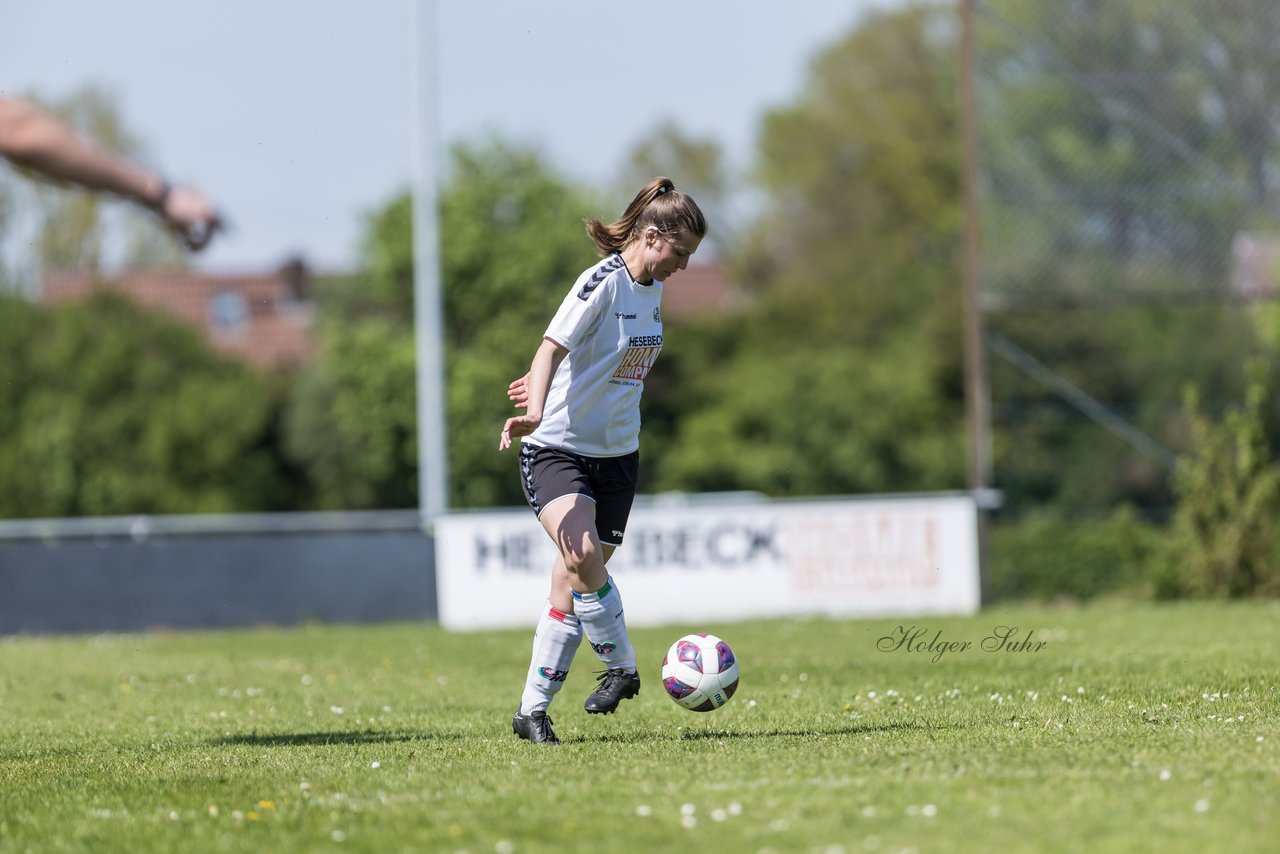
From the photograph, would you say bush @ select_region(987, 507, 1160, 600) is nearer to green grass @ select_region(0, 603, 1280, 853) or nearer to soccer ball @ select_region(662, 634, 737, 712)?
green grass @ select_region(0, 603, 1280, 853)

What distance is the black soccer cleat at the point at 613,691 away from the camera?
7535 millimetres

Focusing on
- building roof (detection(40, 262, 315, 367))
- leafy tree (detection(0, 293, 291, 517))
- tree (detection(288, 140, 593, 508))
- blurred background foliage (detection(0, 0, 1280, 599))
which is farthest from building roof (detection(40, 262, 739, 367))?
tree (detection(288, 140, 593, 508))

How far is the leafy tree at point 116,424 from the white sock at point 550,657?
43.3 metres

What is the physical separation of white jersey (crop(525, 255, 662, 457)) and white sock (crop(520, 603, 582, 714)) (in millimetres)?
773

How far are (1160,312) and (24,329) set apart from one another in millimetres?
33179

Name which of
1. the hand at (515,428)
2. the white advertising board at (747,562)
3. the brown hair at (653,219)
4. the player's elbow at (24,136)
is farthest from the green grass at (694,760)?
the white advertising board at (747,562)

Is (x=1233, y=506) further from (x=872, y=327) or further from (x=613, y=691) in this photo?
(x=872, y=327)

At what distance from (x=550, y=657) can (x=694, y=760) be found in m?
1.17

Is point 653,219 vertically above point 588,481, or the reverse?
point 653,219

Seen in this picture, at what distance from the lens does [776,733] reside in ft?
24.6

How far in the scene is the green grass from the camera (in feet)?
16.5

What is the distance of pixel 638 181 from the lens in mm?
69688

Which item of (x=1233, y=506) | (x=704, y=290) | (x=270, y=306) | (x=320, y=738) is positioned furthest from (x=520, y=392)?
(x=270, y=306)

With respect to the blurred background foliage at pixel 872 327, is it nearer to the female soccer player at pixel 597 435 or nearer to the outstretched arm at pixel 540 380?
the female soccer player at pixel 597 435
